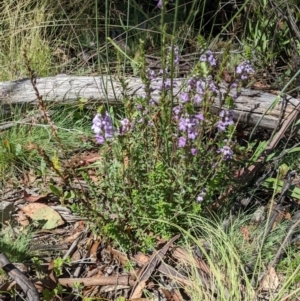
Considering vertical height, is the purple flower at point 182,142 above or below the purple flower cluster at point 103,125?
below

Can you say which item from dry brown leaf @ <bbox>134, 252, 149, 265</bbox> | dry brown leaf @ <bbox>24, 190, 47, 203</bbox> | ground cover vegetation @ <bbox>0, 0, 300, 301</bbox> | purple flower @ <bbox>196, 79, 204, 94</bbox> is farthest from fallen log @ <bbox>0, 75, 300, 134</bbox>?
dry brown leaf @ <bbox>134, 252, 149, 265</bbox>

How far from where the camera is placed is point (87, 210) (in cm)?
224

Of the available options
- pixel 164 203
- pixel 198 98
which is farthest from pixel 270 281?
pixel 198 98

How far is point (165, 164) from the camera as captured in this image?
2.20 meters

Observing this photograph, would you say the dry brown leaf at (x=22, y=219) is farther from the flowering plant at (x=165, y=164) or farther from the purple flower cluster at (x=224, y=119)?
the purple flower cluster at (x=224, y=119)

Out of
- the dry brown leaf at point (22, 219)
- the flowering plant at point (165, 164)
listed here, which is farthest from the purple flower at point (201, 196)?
the dry brown leaf at point (22, 219)

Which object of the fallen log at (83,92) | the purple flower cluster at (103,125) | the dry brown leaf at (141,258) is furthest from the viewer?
the fallen log at (83,92)

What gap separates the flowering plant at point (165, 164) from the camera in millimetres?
2059

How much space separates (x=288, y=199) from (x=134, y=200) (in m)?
0.95

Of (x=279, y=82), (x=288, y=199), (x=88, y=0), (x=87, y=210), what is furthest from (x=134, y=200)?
(x=88, y=0)

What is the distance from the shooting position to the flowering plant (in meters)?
2.06

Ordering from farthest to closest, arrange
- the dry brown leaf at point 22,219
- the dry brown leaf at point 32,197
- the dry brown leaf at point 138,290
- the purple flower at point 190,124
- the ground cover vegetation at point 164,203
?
the dry brown leaf at point 32,197 → the dry brown leaf at point 22,219 → the dry brown leaf at point 138,290 → the ground cover vegetation at point 164,203 → the purple flower at point 190,124

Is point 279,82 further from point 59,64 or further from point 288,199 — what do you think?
point 59,64

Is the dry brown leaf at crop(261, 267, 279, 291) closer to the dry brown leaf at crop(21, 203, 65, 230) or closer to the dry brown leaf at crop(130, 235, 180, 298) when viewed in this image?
the dry brown leaf at crop(130, 235, 180, 298)
